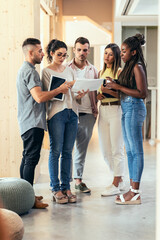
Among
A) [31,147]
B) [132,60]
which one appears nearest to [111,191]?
[31,147]

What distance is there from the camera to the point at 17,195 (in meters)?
2.77

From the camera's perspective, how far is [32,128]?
287cm

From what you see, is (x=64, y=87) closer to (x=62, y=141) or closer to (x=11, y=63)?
(x=62, y=141)

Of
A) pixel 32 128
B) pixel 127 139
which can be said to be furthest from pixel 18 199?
pixel 127 139

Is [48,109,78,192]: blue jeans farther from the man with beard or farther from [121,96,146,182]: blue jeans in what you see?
[121,96,146,182]: blue jeans

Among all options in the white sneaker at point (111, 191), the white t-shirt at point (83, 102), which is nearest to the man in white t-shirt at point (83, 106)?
the white t-shirt at point (83, 102)

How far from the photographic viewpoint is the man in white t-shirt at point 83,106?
3.46 m

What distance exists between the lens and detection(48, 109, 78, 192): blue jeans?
303cm

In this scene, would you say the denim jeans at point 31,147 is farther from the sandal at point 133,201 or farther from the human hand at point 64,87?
the sandal at point 133,201

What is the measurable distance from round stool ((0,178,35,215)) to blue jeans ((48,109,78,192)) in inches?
12.1

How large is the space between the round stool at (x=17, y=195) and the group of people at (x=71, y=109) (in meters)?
0.17

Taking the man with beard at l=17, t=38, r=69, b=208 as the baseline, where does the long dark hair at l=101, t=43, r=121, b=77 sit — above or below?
above

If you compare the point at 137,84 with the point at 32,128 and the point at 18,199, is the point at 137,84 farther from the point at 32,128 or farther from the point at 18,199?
the point at 18,199

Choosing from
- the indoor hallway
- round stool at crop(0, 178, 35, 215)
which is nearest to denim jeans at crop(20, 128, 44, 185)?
round stool at crop(0, 178, 35, 215)
